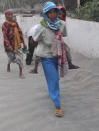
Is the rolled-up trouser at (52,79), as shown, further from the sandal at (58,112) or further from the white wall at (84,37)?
the white wall at (84,37)

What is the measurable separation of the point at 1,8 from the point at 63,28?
18856 millimetres

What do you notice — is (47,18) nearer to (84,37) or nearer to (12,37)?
(12,37)

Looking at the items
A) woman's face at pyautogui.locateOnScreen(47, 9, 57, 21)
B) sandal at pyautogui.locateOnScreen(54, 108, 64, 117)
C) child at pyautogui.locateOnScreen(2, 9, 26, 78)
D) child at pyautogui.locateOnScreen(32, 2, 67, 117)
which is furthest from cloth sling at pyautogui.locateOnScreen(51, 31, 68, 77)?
child at pyautogui.locateOnScreen(2, 9, 26, 78)

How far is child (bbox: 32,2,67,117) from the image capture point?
15.7 feet

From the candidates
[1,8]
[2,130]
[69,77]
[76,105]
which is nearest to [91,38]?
[69,77]

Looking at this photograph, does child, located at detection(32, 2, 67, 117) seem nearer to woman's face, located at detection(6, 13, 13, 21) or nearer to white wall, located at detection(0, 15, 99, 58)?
woman's face, located at detection(6, 13, 13, 21)

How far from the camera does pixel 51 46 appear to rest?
191 inches

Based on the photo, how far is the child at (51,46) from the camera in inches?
188

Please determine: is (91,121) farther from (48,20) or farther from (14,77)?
(14,77)

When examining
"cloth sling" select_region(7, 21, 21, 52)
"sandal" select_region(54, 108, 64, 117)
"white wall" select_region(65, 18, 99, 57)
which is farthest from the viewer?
"white wall" select_region(65, 18, 99, 57)

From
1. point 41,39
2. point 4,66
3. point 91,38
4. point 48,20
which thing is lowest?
point 4,66

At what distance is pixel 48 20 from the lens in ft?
15.6

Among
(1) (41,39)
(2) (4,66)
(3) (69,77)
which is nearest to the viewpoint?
(1) (41,39)

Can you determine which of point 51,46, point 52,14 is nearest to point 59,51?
point 51,46
